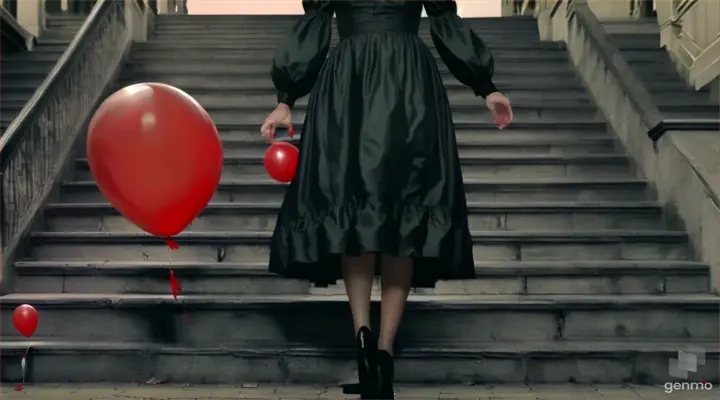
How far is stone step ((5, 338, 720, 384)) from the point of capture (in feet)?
11.9

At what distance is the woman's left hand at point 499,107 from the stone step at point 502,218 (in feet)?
6.48

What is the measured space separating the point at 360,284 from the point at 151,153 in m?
0.91

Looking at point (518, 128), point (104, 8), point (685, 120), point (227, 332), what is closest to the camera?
point (227, 332)

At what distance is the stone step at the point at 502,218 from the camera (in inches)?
204

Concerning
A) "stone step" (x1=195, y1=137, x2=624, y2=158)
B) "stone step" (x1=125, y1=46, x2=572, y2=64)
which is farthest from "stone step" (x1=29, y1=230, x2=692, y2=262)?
"stone step" (x1=125, y1=46, x2=572, y2=64)

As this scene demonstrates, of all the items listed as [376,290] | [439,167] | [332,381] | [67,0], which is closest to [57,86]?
[376,290]

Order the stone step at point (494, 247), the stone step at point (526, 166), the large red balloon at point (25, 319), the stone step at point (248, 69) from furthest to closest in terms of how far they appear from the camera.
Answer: the stone step at point (248, 69), the stone step at point (526, 166), the stone step at point (494, 247), the large red balloon at point (25, 319)

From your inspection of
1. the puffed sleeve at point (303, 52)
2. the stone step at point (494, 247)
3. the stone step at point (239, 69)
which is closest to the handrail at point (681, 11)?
the stone step at point (239, 69)

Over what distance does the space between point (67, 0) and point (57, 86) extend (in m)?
8.92

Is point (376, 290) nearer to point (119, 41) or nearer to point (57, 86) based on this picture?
point (57, 86)

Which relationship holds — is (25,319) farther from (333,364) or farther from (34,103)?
(34,103)

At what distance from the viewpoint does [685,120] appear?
5.20 meters

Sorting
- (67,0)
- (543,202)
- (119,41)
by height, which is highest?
(67,0)

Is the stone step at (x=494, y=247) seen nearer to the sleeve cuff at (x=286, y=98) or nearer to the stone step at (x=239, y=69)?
the sleeve cuff at (x=286, y=98)
